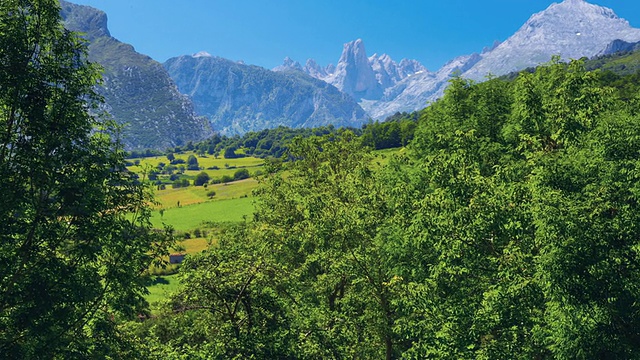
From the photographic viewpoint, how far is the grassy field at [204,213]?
105438 mm

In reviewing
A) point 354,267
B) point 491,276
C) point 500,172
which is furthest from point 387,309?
point 500,172

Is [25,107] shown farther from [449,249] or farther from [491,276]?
[491,276]

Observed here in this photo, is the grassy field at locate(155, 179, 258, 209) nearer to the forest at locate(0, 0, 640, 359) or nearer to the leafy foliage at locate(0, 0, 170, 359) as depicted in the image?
the forest at locate(0, 0, 640, 359)

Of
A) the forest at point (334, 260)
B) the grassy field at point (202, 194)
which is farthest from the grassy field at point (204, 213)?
the forest at point (334, 260)

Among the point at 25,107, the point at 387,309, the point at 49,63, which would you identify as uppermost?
the point at 49,63

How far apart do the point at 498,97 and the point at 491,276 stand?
25.3 metres


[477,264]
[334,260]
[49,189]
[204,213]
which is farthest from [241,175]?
[49,189]

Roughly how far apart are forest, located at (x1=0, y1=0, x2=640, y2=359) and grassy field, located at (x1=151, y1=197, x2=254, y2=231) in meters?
79.5

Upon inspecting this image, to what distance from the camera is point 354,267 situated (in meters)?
25.7

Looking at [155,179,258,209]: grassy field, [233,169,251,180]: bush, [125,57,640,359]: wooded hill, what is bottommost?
[125,57,640,359]: wooded hill

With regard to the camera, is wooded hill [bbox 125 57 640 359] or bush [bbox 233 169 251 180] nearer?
wooded hill [bbox 125 57 640 359]

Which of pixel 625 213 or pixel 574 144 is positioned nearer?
pixel 625 213

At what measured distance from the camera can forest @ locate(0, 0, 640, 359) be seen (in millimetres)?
13461

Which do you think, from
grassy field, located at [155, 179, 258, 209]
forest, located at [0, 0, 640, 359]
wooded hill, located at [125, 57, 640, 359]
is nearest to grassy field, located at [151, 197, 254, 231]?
grassy field, located at [155, 179, 258, 209]
